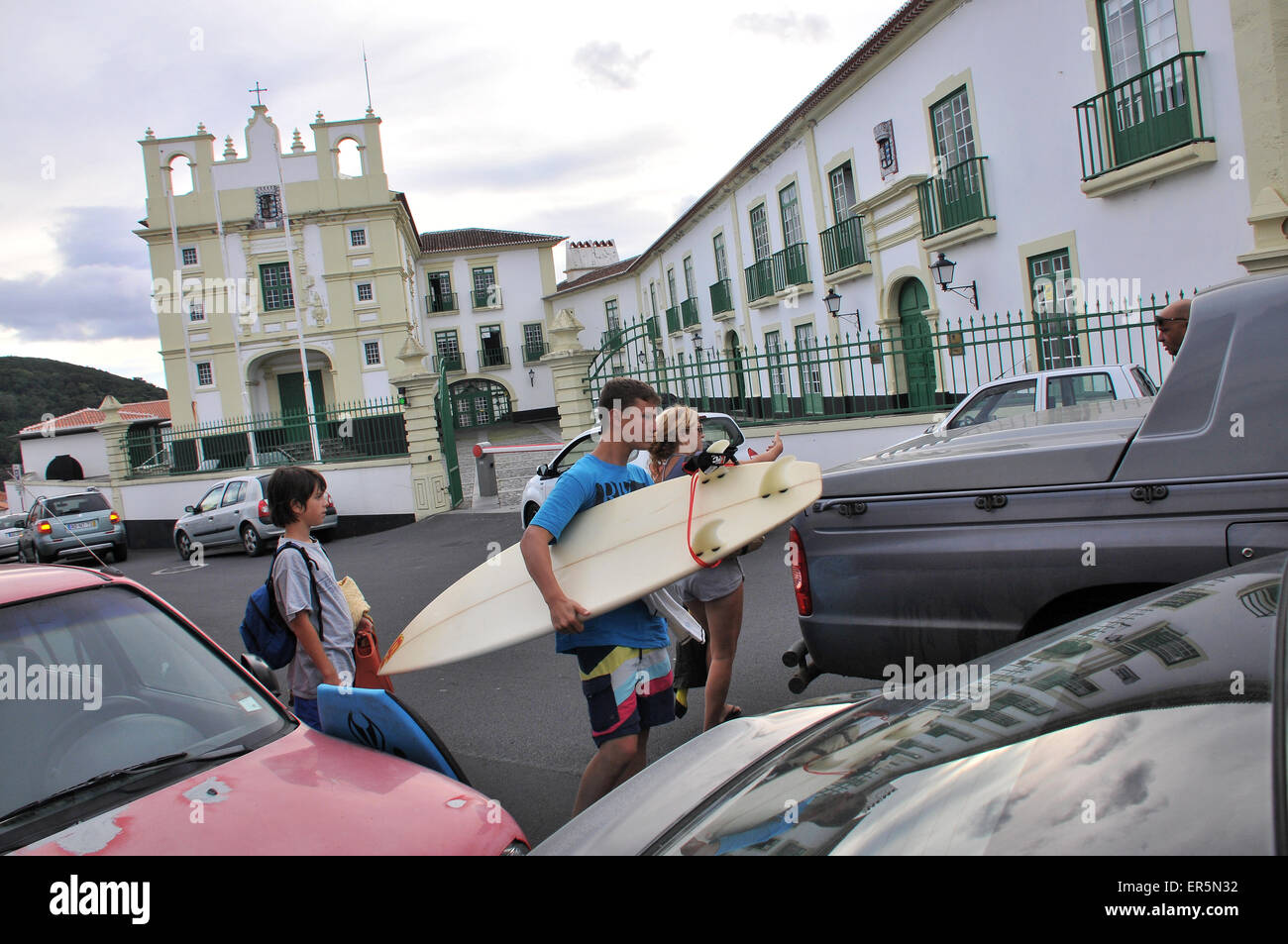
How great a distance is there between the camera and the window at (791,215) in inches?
895

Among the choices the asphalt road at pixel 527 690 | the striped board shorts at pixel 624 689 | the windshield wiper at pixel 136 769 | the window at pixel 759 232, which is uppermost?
the window at pixel 759 232

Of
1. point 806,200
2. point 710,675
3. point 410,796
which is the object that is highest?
point 806,200

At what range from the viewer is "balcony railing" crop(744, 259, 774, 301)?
975 inches

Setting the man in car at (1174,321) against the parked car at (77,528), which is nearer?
the man in car at (1174,321)

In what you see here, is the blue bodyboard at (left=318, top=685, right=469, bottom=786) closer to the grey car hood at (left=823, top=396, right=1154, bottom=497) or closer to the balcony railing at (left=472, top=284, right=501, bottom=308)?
the grey car hood at (left=823, top=396, right=1154, bottom=497)

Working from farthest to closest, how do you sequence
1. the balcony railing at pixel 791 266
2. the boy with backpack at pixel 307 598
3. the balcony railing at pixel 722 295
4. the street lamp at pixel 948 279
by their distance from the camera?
the balcony railing at pixel 722 295 < the balcony railing at pixel 791 266 < the street lamp at pixel 948 279 < the boy with backpack at pixel 307 598

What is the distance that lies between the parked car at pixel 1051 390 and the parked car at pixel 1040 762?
6.48 meters

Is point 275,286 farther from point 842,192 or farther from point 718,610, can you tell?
point 718,610

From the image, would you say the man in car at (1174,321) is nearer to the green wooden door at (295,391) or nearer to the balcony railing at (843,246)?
the balcony railing at (843,246)

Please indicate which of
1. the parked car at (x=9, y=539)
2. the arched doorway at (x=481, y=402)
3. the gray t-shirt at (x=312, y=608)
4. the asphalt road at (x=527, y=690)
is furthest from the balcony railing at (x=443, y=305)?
the gray t-shirt at (x=312, y=608)
